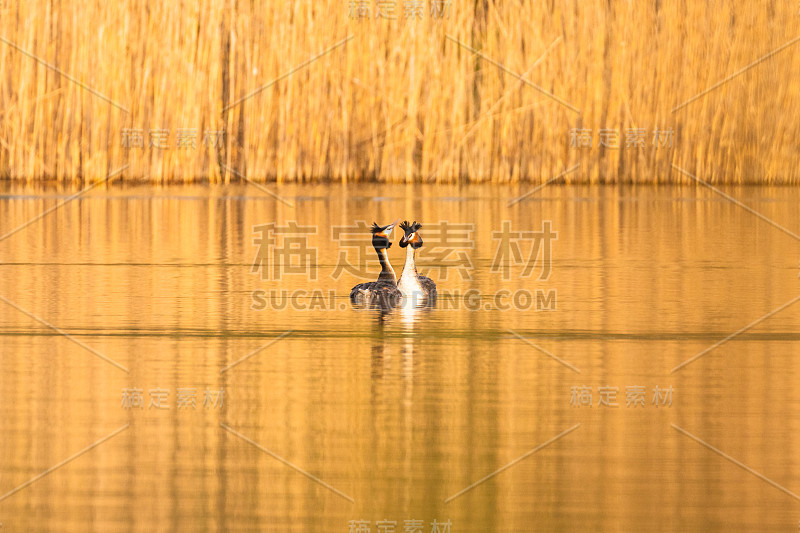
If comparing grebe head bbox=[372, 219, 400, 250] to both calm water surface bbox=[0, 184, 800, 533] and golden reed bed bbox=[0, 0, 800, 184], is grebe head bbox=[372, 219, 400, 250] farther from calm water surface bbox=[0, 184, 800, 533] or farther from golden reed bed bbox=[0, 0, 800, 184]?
golden reed bed bbox=[0, 0, 800, 184]

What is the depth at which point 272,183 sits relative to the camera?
33.6 ft

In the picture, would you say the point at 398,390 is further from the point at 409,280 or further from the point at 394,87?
the point at 394,87

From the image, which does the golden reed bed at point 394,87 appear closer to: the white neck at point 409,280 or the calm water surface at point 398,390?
the calm water surface at point 398,390

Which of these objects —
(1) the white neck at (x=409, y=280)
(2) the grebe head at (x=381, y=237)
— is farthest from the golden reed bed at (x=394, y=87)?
(1) the white neck at (x=409, y=280)

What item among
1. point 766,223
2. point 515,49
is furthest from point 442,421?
point 515,49

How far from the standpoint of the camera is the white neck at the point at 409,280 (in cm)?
499

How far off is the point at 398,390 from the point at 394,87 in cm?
680

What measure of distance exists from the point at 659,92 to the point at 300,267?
4713mm

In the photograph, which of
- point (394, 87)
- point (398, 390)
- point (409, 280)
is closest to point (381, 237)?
point (409, 280)

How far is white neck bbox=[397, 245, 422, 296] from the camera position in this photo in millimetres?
4992

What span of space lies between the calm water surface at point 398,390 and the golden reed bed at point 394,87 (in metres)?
3.18

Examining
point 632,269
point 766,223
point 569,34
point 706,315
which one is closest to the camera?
point 706,315

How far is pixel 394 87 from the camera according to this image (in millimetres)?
10047

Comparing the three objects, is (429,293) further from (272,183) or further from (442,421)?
(272,183)
